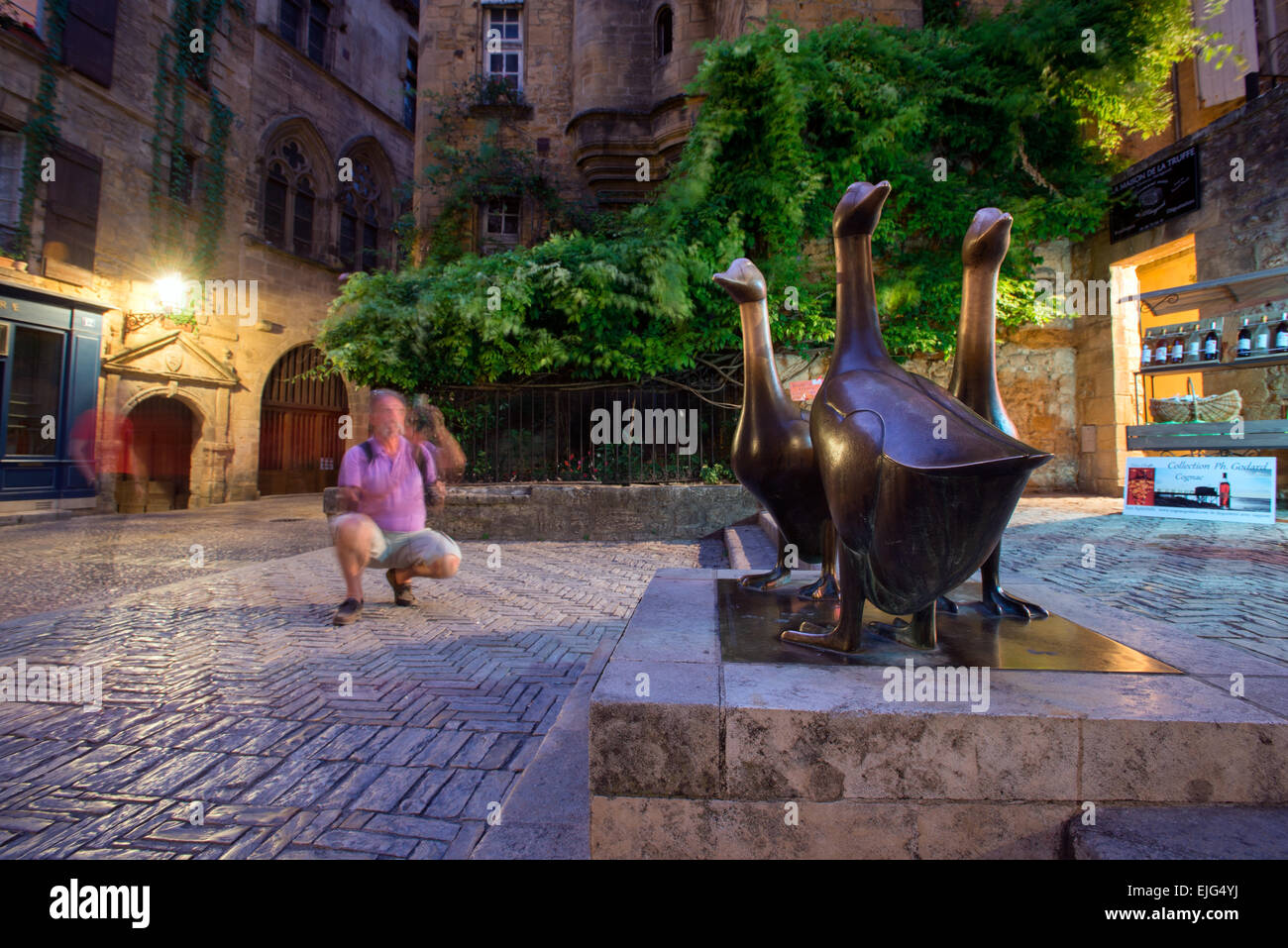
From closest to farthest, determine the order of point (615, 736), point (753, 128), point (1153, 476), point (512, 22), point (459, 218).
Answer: point (615, 736) < point (1153, 476) < point (753, 128) < point (459, 218) < point (512, 22)

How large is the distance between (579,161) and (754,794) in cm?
1706

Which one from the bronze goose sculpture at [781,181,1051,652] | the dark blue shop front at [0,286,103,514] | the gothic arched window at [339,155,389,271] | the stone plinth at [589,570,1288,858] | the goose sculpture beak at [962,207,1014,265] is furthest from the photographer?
the gothic arched window at [339,155,389,271]

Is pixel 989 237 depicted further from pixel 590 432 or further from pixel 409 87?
pixel 409 87

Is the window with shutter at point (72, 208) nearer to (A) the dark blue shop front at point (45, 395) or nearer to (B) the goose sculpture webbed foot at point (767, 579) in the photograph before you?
(A) the dark blue shop front at point (45, 395)

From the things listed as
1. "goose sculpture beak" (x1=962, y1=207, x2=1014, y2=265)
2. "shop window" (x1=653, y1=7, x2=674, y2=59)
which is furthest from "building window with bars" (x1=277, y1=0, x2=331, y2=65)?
"goose sculpture beak" (x1=962, y1=207, x2=1014, y2=265)

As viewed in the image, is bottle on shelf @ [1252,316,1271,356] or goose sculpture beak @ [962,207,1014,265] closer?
goose sculpture beak @ [962,207,1014,265]

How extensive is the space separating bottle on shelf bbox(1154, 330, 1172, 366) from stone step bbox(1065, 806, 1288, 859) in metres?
10.6

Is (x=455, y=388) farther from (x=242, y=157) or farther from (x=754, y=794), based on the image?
(x=242, y=157)

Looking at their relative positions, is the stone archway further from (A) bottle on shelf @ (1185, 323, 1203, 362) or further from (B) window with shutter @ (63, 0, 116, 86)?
(A) bottle on shelf @ (1185, 323, 1203, 362)

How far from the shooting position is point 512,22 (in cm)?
1702

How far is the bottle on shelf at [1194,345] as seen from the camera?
358 inches

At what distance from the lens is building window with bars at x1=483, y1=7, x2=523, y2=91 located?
16.8 meters
